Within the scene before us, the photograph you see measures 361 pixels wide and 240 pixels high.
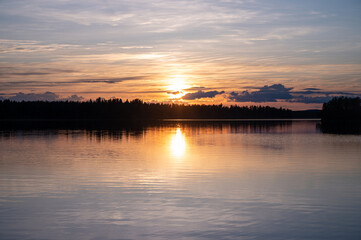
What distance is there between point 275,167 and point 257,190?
22.7 feet

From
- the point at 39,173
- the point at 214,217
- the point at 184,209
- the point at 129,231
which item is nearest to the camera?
the point at 129,231

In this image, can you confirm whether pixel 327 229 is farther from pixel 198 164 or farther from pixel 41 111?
pixel 41 111

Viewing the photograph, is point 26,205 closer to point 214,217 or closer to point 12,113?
point 214,217

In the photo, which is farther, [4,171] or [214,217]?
[4,171]

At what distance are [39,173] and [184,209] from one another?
10.1 m

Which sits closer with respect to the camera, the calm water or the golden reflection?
the calm water

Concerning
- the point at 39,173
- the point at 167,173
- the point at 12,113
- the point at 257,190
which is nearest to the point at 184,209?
the point at 257,190

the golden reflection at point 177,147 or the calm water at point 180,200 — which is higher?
the calm water at point 180,200

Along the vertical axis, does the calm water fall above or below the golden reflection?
above

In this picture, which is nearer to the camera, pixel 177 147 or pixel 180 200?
pixel 180 200

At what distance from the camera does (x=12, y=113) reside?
18400 centimetres

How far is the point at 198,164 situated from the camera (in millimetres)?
23312

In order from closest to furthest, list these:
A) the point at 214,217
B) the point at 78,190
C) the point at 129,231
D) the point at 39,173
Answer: the point at 129,231 < the point at 214,217 < the point at 78,190 < the point at 39,173

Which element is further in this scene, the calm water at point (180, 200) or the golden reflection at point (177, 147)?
the golden reflection at point (177, 147)
